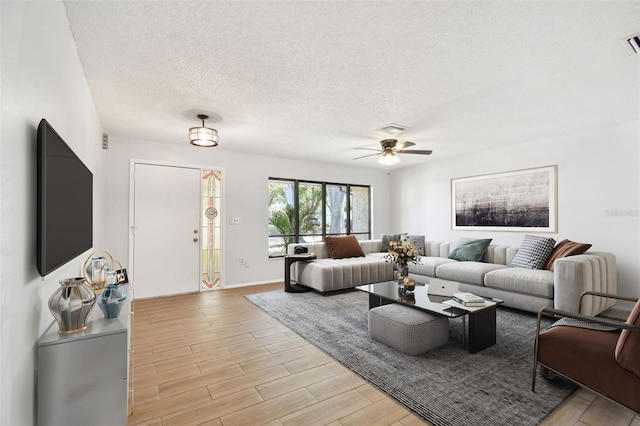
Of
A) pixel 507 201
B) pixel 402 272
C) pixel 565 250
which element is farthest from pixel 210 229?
pixel 565 250

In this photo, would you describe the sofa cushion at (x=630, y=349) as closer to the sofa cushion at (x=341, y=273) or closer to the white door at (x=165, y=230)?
the sofa cushion at (x=341, y=273)

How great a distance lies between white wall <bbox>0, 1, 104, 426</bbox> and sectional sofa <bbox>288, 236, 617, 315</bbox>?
3.49m

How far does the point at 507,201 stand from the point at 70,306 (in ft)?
18.6

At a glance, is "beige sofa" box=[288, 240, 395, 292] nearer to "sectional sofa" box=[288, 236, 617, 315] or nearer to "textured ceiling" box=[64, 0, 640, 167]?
"sectional sofa" box=[288, 236, 617, 315]

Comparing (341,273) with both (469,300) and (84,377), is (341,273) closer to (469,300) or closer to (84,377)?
(469,300)

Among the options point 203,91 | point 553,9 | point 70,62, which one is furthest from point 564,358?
point 70,62

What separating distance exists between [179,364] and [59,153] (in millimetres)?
1819

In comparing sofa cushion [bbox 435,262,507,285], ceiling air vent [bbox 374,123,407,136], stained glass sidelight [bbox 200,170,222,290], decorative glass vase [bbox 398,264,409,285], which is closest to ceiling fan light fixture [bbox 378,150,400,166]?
ceiling air vent [bbox 374,123,407,136]

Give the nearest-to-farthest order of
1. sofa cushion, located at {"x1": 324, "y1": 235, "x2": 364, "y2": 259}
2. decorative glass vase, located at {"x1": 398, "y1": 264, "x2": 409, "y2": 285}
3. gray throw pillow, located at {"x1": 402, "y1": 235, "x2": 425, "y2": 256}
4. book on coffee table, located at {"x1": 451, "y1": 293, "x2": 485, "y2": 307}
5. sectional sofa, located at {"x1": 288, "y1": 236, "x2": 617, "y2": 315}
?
book on coffee table, located at {"x1": 451, "y1": 293, "x2": 485, "y2": 307} < sectional sofa, located at {"x1": 288, "y1": 236, "x2": 617, "y2": 315} < decorative glass vase, located at {"x1": 398, "y1": 264, "x2": 409, "y2": 285} < sofa cushion, located at {"x1": 324, "y1": 235, "x2": 364, "y2": 259} < gray throw pillow, located at {"x1": 402, "y1": 235, "x2": 425, "y2": 256}

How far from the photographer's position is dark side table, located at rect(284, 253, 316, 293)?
486 centimetres

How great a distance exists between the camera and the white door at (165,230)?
459 cm

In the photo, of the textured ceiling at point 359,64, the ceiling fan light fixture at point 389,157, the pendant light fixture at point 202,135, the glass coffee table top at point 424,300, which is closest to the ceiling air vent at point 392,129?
the textured ceiling at point 359,64

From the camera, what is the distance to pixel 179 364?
2.51 meters

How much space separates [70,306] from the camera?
1540 mm
